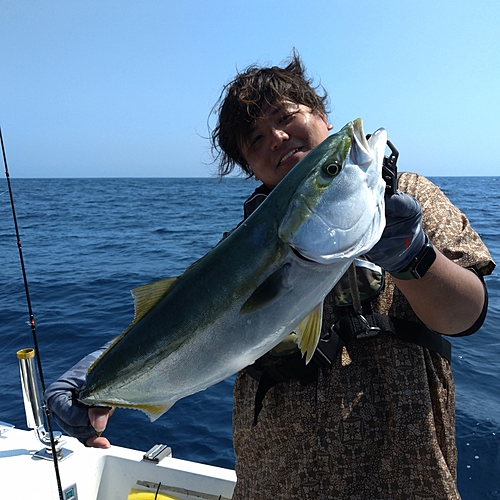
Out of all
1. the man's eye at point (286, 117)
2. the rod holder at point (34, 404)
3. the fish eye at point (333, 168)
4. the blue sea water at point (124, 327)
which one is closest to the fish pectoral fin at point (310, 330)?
the fish eye at point (333, 168)

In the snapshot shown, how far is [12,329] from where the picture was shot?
1048cm

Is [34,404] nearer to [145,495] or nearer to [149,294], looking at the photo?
[145,495]

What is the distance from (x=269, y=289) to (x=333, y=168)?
1.68 ft

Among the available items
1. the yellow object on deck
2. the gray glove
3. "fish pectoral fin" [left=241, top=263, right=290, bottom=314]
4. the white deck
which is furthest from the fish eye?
the yellow object on deck

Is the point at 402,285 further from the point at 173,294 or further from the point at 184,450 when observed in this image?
the point at 184,450

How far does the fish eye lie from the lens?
1782 millimetres

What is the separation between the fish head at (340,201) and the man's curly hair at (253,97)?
1.06m

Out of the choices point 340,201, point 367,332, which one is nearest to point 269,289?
point 340,201

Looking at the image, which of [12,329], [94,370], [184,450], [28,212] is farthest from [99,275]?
[28,212]

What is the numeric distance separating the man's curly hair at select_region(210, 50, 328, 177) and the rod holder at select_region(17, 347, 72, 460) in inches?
110

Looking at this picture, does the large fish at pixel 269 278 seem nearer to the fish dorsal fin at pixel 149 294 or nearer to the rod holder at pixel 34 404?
the fish dorsal fin at pixel 149 294

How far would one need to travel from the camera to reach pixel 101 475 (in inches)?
175

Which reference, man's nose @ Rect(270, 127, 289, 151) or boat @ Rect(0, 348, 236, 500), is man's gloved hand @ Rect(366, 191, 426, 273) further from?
boat @ Rect(0, 348, 236, 500)

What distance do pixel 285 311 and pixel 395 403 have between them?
3.01 feet
